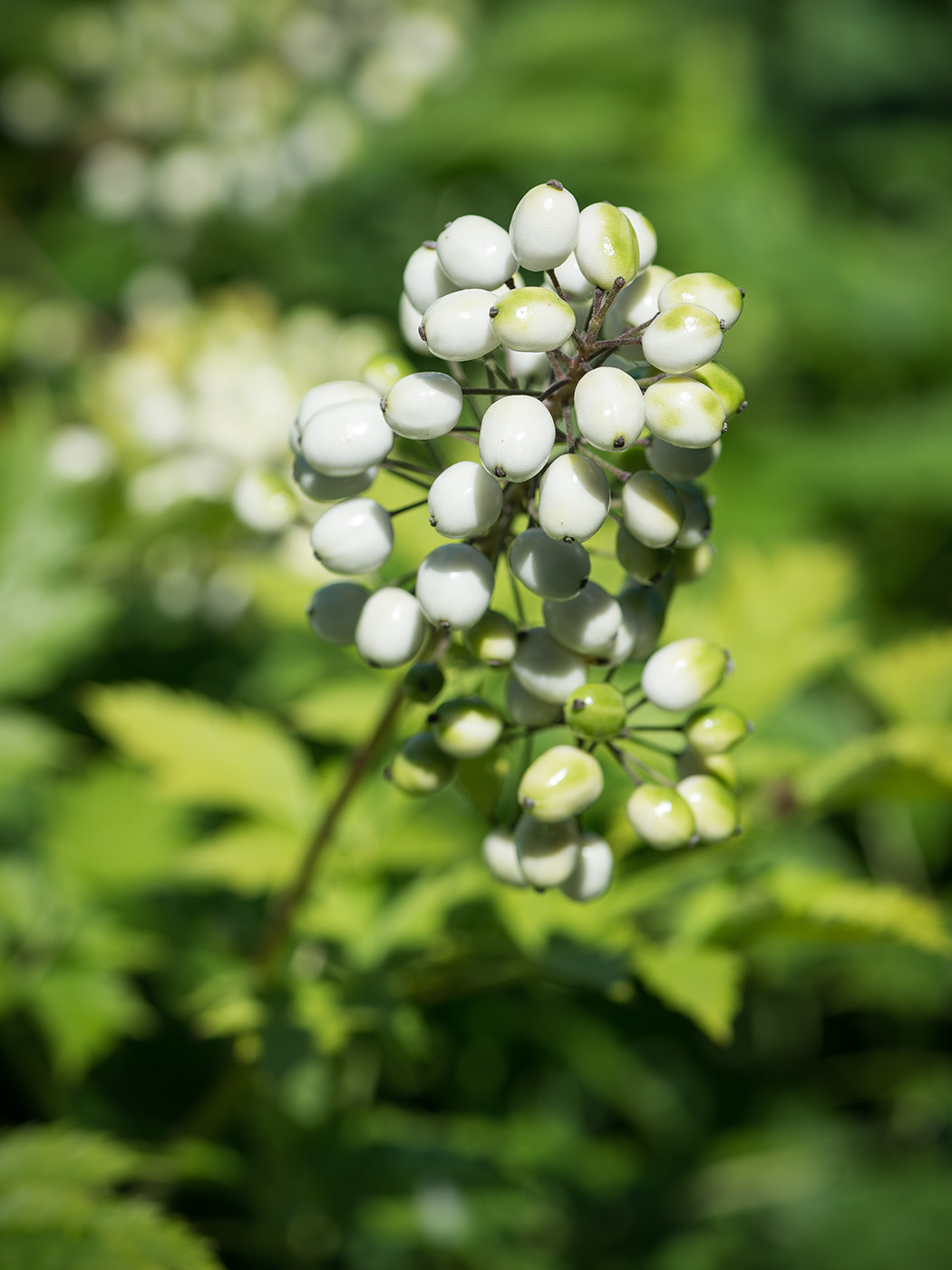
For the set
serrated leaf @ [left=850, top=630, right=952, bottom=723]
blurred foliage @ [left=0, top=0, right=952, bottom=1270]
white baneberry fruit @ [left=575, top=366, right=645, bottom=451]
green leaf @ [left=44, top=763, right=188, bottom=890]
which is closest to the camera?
white baneberry fruit @ [left=575, top=366, right=645, bottom=451]

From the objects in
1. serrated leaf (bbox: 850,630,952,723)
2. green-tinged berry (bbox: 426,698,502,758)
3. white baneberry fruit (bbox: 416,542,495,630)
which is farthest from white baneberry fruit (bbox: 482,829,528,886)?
serrated leaf (bbox: 850,630,952,723)

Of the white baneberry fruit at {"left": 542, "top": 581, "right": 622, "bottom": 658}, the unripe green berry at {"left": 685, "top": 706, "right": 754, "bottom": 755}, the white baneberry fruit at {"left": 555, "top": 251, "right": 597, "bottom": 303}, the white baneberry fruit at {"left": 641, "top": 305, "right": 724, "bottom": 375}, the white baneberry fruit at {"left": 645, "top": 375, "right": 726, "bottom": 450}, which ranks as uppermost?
the white baneberry fruit at {"left": 555, "top": 251, "right": 597, "bottom": 303}

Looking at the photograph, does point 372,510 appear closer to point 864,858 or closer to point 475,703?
point 475,703

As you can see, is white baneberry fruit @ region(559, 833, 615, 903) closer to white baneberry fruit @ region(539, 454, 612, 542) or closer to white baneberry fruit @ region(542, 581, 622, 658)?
white baneberry fruit @ region(542, 581, 622, 658)

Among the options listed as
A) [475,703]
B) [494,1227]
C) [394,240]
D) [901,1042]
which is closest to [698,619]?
[475,703]

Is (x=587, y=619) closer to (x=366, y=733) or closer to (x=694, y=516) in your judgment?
(x=694, y=516)

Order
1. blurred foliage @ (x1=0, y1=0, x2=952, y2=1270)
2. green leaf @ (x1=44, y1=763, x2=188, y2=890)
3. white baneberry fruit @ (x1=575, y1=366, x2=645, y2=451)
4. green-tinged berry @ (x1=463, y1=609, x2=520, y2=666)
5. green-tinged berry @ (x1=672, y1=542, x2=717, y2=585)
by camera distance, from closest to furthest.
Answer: white baneberry fruit @ (x1=575, y1=366, x2=645, y2=451) → green-tinged berry @ (x1=463, y1=609, x2=520, y2=666) → green-tinged berry @ (x1=672, y1=542, x2=717, y2=585) → blurred foliage @ (x1=0, y1=0, x2=952, y2=1270) → green leaf @ (x1=44, y1=763, x2=188, y2=890)
